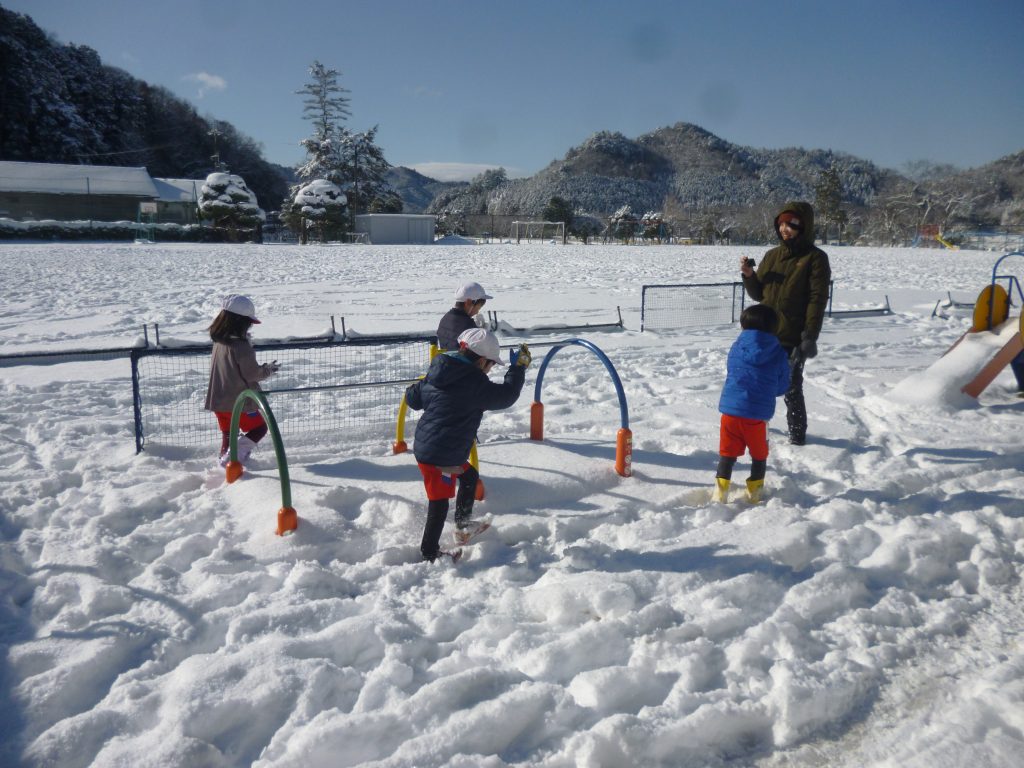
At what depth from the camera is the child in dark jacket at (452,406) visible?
3.86 metres

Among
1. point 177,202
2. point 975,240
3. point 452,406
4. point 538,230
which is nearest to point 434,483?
point 452,406

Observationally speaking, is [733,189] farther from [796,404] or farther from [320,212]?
[796,404]

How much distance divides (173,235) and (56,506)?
128 ft

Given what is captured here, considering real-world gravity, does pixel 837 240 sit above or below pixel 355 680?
above

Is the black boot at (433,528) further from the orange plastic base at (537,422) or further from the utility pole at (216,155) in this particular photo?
the utility pole at (216,155)

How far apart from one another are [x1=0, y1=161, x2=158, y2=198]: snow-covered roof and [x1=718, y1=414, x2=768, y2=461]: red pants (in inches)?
1951

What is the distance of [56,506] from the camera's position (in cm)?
463

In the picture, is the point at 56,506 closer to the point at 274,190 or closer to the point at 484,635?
the point at 484,635

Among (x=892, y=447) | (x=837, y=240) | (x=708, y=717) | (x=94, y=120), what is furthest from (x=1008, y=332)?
(x=94, y=120)

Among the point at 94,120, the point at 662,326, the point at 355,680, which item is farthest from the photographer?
the point at 94,120

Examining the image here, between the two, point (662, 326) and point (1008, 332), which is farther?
point (662, 326)

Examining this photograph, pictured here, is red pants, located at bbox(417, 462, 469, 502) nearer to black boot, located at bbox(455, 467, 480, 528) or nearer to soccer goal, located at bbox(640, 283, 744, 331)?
black boot, located at bbox(455, 467, 480, 528)

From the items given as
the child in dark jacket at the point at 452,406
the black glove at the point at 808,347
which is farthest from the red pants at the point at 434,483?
the black glove at the point at 808,347

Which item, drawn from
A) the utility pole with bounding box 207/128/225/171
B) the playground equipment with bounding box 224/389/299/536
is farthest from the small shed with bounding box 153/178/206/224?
the playground equipment with bounding box 224/389/299/536
